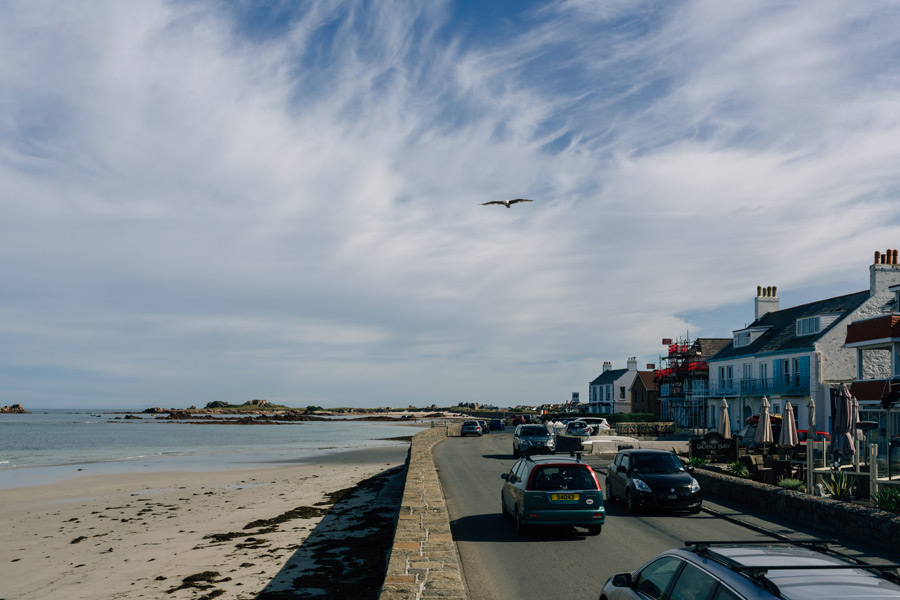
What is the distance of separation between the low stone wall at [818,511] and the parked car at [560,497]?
474 cm

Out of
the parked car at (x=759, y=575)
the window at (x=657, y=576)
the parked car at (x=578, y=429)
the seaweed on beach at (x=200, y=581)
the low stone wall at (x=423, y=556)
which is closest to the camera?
the parked car at (x=759, y=575)

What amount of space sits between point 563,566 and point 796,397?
39.7m

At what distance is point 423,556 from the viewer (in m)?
9.85

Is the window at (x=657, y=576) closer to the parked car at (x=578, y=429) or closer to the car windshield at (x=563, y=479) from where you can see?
the car windshield at (x=563, y=479)

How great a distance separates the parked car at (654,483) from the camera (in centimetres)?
1725

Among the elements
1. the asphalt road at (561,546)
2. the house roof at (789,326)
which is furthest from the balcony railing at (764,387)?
the asphalt road at (561,546)

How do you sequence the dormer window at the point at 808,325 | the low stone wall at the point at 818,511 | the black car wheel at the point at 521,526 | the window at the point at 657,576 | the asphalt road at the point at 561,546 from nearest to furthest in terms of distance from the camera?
the window at the point at 657,576 → the asphalt road at the point at 561,546 → the low stone wall at the point at 818,511 → the black car wheel at the point at 521,526 → the dormer window at the point at 808,325

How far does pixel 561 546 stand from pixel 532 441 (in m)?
23.6

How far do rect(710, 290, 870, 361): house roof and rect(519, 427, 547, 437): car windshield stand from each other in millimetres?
19172

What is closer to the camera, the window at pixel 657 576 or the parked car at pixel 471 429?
the window at pixel 657 576

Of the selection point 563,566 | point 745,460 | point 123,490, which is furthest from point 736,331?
point 563,566

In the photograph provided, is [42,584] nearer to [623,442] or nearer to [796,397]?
[623,442]

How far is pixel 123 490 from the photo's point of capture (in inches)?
1267

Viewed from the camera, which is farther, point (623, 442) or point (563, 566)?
point (623, 442)
